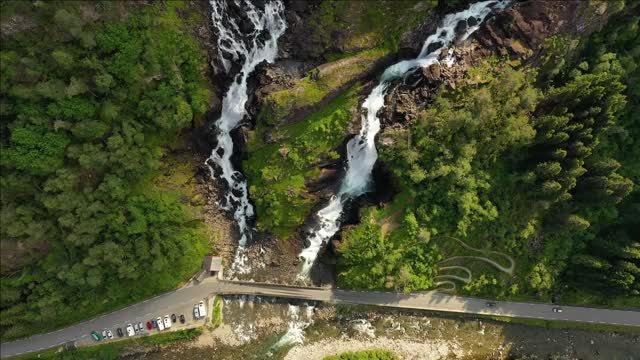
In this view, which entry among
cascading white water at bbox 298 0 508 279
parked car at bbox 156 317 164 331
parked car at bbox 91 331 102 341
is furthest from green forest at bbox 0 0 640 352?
parked car at bbox 156 317 164 331

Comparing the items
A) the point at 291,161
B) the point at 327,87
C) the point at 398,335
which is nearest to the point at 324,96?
the point at 327,87

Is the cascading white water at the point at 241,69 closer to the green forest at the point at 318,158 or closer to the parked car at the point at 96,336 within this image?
the green forest at the point at 318,158

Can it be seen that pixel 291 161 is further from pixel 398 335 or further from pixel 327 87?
pixel 398 335

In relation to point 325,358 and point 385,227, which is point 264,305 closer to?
point 325,358

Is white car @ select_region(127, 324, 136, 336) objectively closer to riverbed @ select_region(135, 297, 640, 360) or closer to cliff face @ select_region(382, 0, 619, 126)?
riverbed @ select_region(135, 297, 640, 360)

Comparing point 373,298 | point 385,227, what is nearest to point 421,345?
point 373,298
